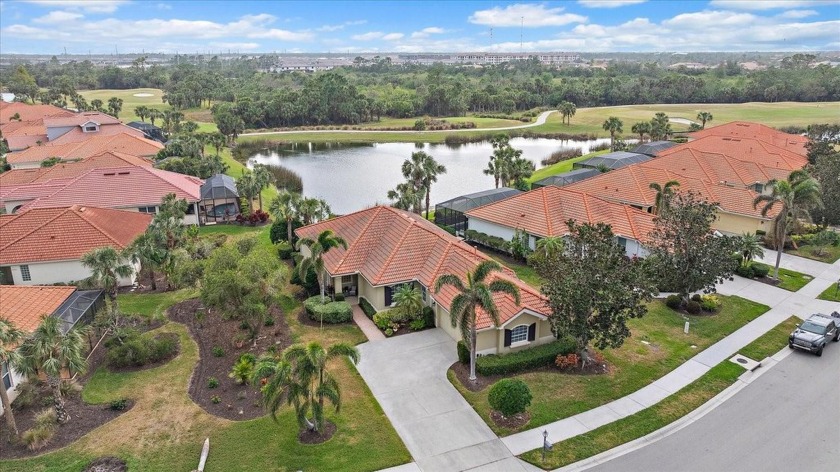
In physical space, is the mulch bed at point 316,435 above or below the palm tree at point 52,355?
Result: below

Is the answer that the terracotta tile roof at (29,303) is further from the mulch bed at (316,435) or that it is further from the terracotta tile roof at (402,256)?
the terracotta tile roof at (402,256)

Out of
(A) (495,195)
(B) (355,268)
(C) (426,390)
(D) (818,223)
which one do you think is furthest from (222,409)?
→ (D) (818,223)

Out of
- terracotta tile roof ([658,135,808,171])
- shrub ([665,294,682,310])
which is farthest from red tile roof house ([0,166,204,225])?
terracotta tile roof ([658,135,808,171])

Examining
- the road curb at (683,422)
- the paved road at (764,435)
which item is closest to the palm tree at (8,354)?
the road curb at (683,422)

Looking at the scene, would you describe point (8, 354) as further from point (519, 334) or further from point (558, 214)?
point (558, 214)

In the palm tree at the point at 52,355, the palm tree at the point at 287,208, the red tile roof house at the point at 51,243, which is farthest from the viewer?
the palm tree at the point at 287,208

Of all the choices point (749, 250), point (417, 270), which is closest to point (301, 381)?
point (417, 270)

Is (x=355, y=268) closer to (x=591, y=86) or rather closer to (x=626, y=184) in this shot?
(x=626, y=184)
